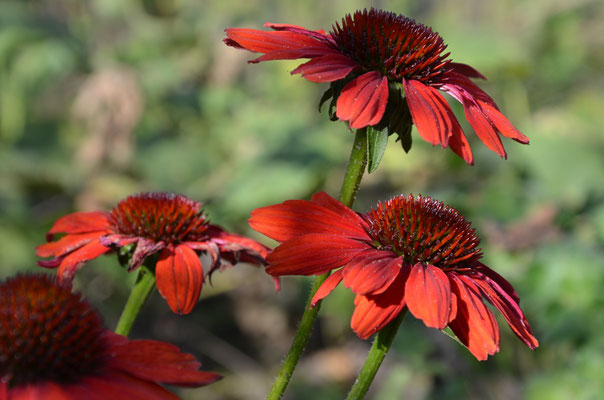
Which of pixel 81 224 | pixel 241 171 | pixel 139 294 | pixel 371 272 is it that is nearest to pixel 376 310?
pixel 371 272

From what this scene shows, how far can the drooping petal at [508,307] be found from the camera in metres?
0.77

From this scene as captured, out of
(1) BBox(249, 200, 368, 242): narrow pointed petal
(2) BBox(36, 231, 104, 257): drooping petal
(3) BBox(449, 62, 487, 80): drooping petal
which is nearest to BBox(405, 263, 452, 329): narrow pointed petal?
(1) BBox(249, 200, 368, 242): narrow pointed petal

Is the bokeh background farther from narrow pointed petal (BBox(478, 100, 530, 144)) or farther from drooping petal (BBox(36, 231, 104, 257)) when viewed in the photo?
drooping petal (BBox(36, 231, 104, 257))

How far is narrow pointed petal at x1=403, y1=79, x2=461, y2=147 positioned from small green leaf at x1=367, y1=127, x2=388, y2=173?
0.05 meters

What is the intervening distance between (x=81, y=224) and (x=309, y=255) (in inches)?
15.4

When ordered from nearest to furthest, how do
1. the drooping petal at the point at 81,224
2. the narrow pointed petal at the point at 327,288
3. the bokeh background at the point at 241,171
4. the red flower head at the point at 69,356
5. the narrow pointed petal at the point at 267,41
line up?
1. the red flower head at the point at 69,356
2. the narrow pointed petal at the point at 327,288
3. the narrow pointed petal at the point at 267,41
4. the drooping petal at the point at 81,224
5. the bokeh background at the point at 241,171

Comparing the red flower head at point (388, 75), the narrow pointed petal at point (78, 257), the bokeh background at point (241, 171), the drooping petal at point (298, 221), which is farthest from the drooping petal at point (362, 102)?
the bokeh background at point (241, 171)

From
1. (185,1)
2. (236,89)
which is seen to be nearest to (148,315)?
(236,89)

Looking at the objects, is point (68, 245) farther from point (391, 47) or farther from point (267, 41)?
point (391, 47)

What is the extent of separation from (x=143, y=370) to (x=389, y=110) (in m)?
0.40

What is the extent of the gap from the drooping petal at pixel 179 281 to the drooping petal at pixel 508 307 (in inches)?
13.3

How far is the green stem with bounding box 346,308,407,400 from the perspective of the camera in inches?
31.4

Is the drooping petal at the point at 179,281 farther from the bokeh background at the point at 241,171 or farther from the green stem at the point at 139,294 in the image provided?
the bokeh background at the point at 241,171

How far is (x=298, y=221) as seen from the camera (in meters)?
0.83
